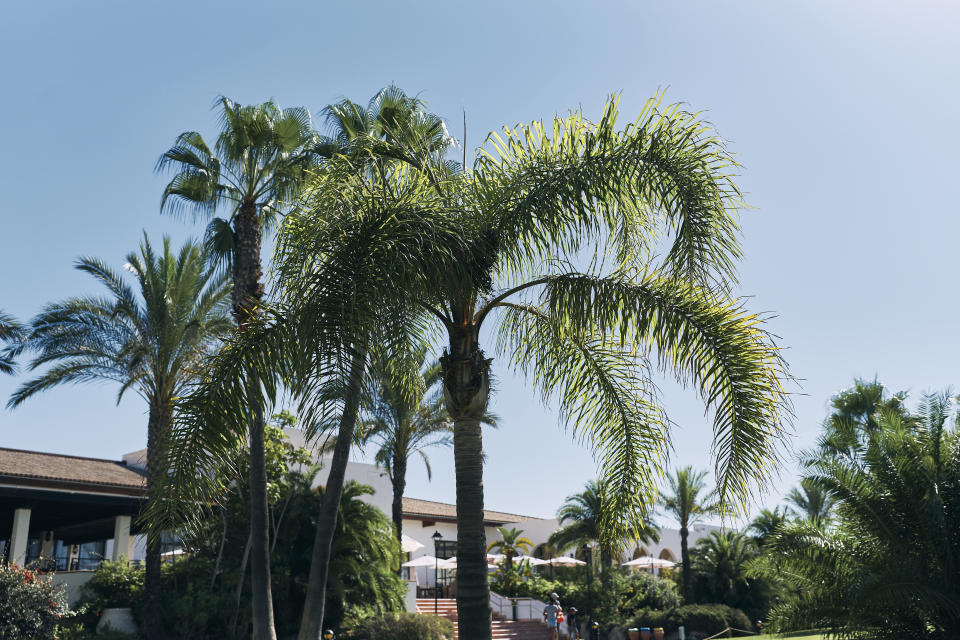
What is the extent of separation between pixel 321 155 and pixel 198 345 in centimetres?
636

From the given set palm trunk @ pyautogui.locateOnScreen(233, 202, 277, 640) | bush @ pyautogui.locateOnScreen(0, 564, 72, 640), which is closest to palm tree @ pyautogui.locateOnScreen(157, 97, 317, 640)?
palm trunk @ pyautogui.locateOnScreen(233, 202, 277, 640)

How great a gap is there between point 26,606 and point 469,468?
14401 mm

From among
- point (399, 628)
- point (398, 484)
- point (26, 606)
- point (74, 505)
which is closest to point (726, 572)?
point (398, 484)

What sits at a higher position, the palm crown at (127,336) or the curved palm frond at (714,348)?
the palm crown at (127,336)

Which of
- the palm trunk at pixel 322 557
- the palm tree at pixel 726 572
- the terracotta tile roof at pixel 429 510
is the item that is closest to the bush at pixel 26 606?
the palm trunk at pixel 322 557

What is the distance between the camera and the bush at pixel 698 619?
3139cm

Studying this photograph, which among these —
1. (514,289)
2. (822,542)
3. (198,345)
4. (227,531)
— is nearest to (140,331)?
(198,345)

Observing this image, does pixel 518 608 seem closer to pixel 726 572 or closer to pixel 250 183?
pixel 726 572

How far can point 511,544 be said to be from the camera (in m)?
48.4

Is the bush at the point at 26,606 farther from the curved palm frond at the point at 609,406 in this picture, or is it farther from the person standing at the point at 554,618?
the person standing at the point at 554,618

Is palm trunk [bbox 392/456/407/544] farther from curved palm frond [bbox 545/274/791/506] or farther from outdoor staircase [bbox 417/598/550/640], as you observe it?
curved palm frond [bbox 545/274/791/506]

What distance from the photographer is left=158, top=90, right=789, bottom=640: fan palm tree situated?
734 centimetres

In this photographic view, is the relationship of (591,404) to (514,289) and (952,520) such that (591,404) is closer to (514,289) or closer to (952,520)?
(514,289)

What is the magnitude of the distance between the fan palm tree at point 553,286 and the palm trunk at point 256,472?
9.04 meters
